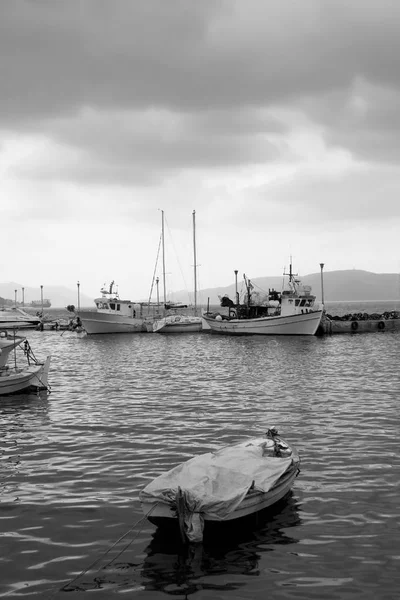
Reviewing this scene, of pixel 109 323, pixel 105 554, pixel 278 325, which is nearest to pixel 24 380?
pixel 105 554

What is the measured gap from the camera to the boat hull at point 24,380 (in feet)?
86.9

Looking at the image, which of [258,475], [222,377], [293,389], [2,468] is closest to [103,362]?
[222,377]

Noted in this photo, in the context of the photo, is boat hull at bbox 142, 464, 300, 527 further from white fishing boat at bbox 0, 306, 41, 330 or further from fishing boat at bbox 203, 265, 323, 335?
fishing boat at bbox 203, 265, 323, 335

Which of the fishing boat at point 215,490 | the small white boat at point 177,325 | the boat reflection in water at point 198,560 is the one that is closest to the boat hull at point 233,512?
the fishing boat at point 215,490

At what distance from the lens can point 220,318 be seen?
78562mm

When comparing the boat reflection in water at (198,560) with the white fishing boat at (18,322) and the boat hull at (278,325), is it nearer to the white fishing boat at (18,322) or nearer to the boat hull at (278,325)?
the white fishing boat at (18,322)

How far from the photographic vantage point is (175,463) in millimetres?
15523

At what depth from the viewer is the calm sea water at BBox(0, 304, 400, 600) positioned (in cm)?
946

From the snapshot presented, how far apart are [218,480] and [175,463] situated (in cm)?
473

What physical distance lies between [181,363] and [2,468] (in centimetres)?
2747

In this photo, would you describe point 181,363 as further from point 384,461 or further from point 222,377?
point 384,461

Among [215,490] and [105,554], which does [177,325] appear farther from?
[105,554]

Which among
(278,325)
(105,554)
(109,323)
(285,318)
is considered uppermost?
(285,318)

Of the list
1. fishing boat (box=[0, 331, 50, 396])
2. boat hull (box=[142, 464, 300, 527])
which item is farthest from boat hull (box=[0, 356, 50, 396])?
boat hull (box=[142, 464, 300, 527])
